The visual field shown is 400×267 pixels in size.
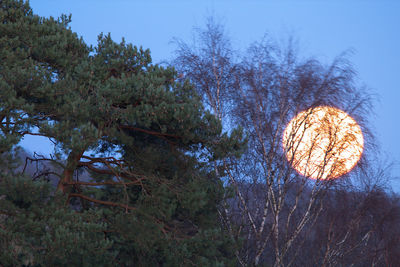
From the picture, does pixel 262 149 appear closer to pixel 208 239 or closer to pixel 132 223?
pixel 208 239

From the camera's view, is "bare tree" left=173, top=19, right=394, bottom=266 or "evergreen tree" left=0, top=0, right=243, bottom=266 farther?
"bare tree" left=173, top=19, right=394, bottom=266

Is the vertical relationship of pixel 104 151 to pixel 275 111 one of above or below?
below

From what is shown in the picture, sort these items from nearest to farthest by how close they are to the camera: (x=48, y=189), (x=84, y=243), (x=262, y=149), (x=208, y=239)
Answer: (x=84, y=243)
(x=48, y=189)
(x=208, y=239)
(x=262, y=149)

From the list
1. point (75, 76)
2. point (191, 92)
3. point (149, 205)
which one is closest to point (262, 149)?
point (191, 92)

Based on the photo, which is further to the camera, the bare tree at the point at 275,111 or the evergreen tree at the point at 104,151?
the bare tree at the point at 275,111

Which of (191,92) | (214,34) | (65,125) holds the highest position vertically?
(214,34)

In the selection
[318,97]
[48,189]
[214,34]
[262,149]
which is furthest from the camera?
[214,34]

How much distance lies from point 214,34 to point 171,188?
17.1ft

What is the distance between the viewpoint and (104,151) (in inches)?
390

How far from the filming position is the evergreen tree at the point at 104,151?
724cm

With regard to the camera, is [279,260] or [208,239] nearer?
[208,239]

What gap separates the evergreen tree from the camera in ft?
23.8

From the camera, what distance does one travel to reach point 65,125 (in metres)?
7.50

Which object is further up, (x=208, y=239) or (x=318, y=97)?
(x=318, y=97)
